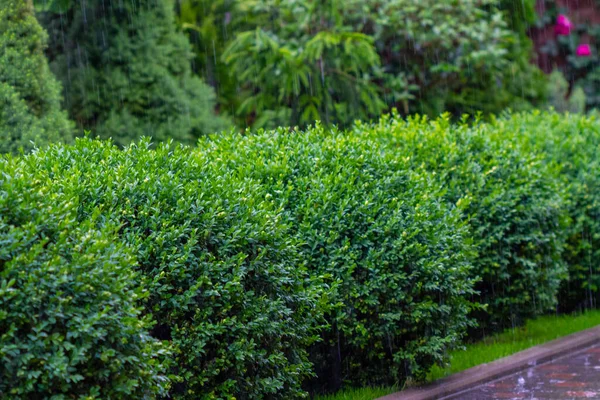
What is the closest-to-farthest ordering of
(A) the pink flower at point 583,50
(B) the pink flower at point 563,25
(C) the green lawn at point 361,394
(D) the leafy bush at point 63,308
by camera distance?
1. (D) the leafy bush at point 63,308
2. (C) the green lawn at point 361,394
3. (B) the pink flower at point 563,25
4. (A) the pink flower at point 583,50

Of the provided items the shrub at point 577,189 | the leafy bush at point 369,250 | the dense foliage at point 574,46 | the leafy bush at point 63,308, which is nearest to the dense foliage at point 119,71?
the leafy bush at point 369,250

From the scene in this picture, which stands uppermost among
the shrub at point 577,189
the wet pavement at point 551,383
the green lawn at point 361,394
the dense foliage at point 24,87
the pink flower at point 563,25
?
the pink flower at point 563,25

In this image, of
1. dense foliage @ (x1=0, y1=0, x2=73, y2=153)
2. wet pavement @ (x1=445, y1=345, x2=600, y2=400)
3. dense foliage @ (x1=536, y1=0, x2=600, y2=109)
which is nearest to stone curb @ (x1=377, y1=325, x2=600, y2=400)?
wet pavement @ (x1=445, y1=345, x2=600, y2=400)

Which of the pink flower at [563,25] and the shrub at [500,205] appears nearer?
the shrub at [500,205]

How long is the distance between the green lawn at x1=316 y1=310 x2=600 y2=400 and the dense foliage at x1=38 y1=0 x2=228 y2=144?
4.46 metres

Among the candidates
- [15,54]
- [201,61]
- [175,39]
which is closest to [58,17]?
[175,39]

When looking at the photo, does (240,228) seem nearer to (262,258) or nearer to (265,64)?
(262,258)

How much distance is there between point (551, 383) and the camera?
7.07 metres

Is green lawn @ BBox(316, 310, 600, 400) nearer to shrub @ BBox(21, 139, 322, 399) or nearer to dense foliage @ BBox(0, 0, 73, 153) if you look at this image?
shrub @ BBox(21, 139, 322, 399)

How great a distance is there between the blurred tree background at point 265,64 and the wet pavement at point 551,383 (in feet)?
15.3

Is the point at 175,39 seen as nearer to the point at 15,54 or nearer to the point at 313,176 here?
the point at 15,54

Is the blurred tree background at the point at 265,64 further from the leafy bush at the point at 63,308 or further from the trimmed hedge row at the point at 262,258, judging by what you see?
the leafy bush at the point at 63,308

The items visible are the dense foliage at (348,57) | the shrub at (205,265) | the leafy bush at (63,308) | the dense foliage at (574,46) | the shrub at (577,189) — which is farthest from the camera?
the dense foliage at (574,46)

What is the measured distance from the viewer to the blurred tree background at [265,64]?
10.3 metres
